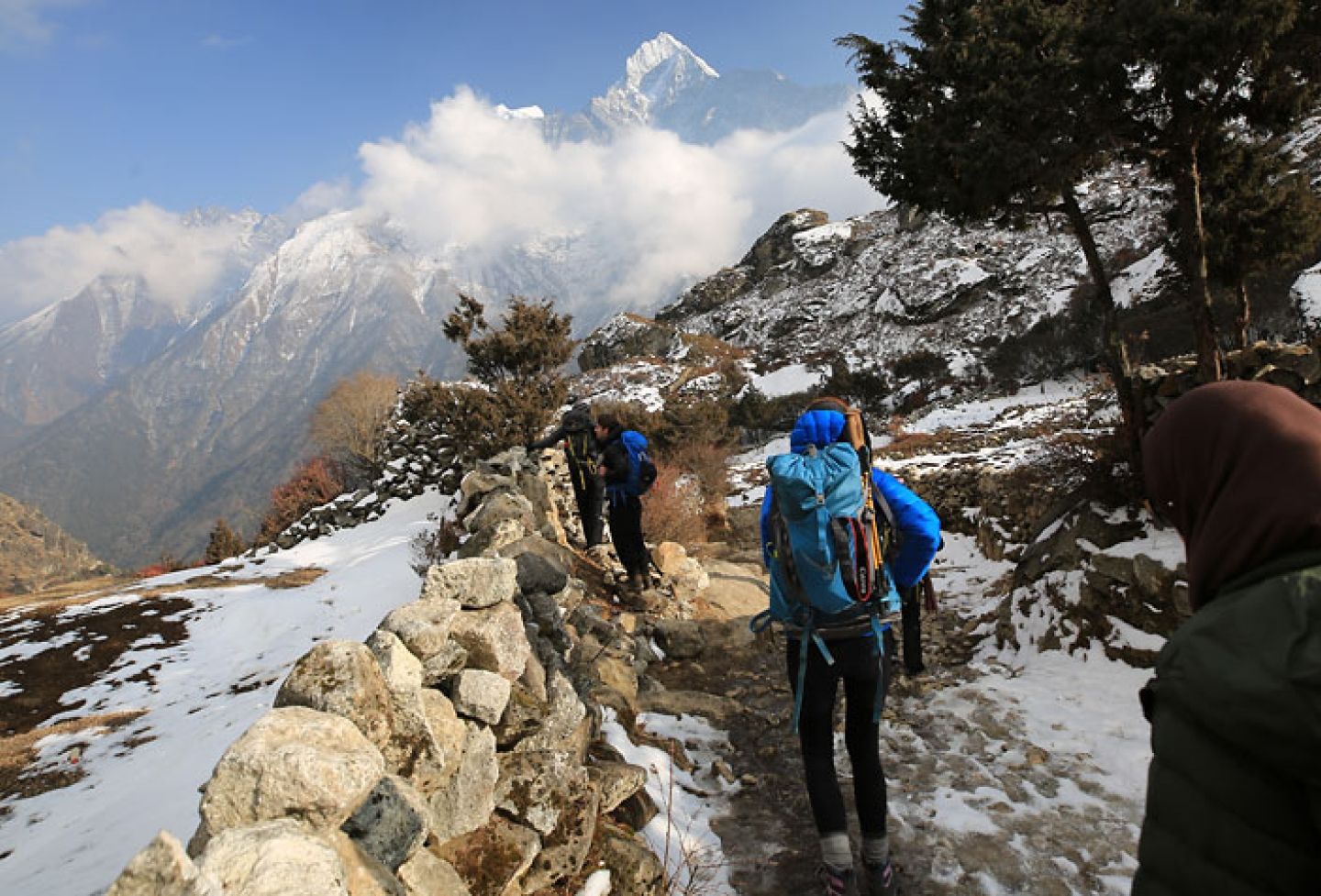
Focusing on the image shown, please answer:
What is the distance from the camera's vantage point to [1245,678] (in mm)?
893

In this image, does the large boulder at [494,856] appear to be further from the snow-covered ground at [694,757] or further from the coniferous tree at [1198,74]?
the coniferous tree at [1198,74]

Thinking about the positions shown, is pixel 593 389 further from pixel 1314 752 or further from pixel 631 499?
pixel 1314 752

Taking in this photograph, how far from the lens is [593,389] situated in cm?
3014

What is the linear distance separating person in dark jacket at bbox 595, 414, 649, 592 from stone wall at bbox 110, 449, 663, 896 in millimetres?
2141

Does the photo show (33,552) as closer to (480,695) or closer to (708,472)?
(708,472)

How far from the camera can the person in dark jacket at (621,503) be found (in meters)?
6.28

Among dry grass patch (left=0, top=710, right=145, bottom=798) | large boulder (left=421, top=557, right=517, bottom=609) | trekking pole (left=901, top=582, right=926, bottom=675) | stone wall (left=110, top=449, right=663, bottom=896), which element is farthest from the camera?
trekking pole (left=901, top=582, right=926, bottom=675)

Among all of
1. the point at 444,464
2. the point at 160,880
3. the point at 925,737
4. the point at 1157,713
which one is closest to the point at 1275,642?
the point at 1157,713

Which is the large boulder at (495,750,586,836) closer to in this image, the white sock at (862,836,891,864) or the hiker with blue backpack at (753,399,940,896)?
the hiker with blue backpack at (753,399,940,896)

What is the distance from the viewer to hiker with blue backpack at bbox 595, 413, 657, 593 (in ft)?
20.6

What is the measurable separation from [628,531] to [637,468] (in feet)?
2.77

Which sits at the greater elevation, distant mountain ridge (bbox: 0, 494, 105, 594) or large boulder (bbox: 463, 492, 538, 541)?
large boulder (bbox: 463, 492, 538, 541)

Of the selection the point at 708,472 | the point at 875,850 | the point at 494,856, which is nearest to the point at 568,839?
the point at 494,856

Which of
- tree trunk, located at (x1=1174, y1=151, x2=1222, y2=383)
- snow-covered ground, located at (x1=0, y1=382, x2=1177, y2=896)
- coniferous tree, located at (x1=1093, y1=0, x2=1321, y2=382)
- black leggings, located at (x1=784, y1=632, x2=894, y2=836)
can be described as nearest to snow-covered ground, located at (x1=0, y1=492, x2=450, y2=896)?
snow-covered ground, located at (x1=0, y1=382, x2=1177, y2=896)
